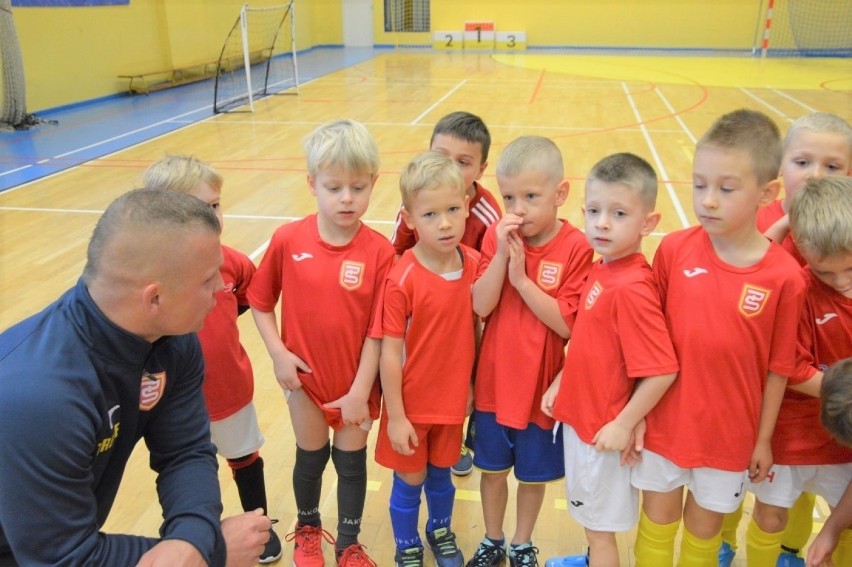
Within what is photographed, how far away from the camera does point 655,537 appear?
2041mm

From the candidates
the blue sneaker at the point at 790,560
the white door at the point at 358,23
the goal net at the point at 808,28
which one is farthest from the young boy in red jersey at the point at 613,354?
the white door at the point at 358,23

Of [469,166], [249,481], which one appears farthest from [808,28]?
[249,481]

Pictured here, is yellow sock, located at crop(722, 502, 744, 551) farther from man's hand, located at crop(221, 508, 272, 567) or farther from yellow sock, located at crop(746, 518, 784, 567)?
man's hand, located at crop(221, 508, 272, 567)

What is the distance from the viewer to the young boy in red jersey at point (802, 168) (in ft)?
7.18

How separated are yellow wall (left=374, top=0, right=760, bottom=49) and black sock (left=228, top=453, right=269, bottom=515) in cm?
2042

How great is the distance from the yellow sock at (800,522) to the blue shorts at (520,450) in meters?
0.80

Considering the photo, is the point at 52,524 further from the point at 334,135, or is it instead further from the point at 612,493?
the point at 612,493

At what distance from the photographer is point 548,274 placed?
209cm

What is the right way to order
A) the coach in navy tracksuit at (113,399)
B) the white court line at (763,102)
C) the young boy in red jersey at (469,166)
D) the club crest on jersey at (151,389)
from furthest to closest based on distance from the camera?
1. the white court line at (763,102)
2. the young boy in red jersey at (469,166)
3. the club crest on jersey at (151,389)
4. the coach in navy tracksuit at (113,399)

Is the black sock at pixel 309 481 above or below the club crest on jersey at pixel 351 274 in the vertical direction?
below

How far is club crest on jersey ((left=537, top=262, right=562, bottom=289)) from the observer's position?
208cm

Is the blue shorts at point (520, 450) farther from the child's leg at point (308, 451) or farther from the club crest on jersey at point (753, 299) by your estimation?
the club crest on jersey at point (753, 299)

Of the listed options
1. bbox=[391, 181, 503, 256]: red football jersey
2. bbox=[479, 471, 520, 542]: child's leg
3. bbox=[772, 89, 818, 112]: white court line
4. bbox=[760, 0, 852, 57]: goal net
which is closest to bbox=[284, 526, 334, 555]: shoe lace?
bbox=[479, 471, 520, 542]: child's leg

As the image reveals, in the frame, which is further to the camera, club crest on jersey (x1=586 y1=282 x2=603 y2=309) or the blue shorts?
the blue shorts
